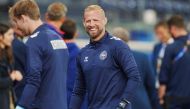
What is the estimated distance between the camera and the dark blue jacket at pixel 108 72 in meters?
8.54

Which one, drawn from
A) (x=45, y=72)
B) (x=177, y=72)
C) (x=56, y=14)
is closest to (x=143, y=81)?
(x=177, y=72)

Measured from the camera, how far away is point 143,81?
11898 millimetres

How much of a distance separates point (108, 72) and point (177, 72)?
4.50 meters

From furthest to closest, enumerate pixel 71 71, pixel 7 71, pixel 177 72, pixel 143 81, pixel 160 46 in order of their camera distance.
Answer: pixel 160 46, pixel 177 72, pixel 143 81, pixel 7 71, pixel 71 71

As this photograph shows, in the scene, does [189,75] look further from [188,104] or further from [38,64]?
[38,64]

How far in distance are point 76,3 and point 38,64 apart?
56.9 feet

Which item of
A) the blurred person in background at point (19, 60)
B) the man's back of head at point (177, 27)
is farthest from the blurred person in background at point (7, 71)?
the man's back of head at point (177, 27)

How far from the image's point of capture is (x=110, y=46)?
870 centimetres

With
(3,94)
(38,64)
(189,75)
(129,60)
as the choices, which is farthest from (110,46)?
(189,75)

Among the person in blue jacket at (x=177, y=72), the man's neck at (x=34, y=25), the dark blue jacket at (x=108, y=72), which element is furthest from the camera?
the person in blue jacket at (x=177, y=72)

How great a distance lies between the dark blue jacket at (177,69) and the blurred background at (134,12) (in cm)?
1092

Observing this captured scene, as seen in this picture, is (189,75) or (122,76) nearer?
(122,76)

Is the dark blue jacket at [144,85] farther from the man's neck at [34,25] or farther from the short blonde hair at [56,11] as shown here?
the man's neck at [34,25]

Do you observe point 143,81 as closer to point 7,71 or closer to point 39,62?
point 7,71
